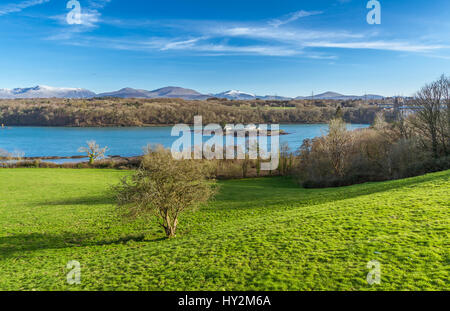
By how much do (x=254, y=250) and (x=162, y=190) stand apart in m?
6.88

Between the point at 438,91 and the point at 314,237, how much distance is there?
135ft

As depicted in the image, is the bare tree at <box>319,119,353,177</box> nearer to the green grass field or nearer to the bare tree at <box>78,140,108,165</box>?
the green grass field

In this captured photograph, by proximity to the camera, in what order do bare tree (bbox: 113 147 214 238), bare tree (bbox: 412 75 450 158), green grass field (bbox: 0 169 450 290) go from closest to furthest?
green grass field (bbox: 0 169 450 290)
bare tree (bbox: 113 147 214 238)
bare tree (bbox: 412 75 450 158)

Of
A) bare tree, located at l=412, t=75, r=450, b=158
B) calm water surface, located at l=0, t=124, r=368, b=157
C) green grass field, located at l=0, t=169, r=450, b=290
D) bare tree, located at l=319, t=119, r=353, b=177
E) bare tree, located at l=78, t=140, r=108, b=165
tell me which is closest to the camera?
green grass field, located at l=0, t=169, r=450, b=290

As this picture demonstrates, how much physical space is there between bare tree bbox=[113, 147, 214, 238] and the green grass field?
6.53 feet

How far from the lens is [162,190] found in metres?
15.8

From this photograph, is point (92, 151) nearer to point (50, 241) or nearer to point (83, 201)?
point (83, 201)

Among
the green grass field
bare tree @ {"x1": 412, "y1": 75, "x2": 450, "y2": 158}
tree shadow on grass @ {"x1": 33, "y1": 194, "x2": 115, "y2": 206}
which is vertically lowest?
tree shadow on grass @ {"x1": 33, "y1": 194, "x2": 115, "y2": 206}

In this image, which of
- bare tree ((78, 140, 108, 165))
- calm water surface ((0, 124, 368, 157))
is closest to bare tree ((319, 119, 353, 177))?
calm water surface ((0, 124, 368, 157))

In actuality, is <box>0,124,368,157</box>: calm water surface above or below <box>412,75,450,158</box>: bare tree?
below

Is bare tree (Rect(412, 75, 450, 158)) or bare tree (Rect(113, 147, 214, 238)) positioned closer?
bare tree (Rect(113, 147, 214, 238))

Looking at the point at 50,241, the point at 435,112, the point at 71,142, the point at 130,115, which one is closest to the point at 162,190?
the point at 50,241

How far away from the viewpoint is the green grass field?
28.1ft
